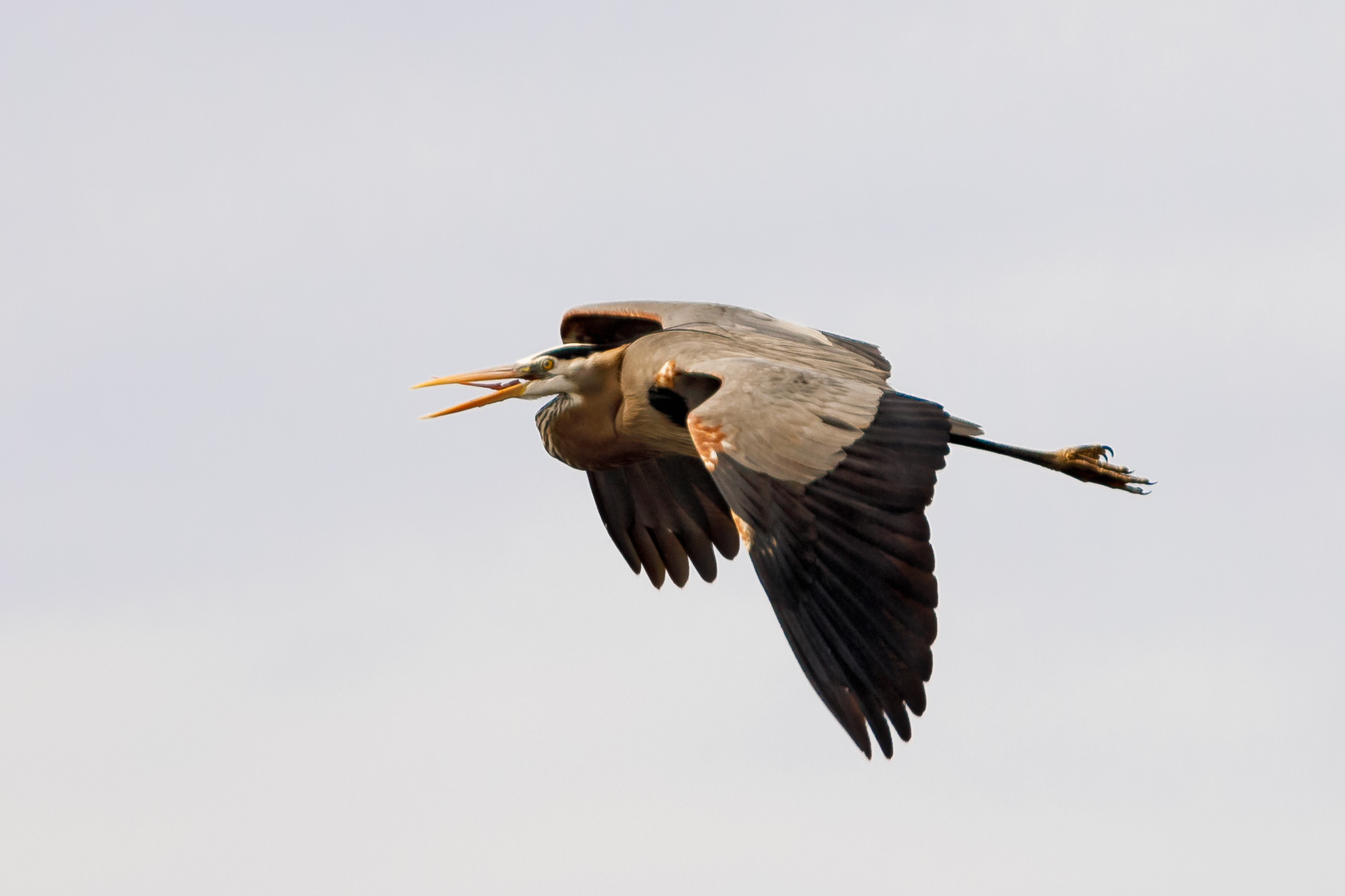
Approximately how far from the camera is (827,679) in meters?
7.75

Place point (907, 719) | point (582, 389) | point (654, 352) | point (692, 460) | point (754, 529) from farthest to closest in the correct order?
point (692, 460) < point (582, 389) < point (654, 352) < point (754, 529) < point (907, 719)

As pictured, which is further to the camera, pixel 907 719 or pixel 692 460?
pixel 692 460

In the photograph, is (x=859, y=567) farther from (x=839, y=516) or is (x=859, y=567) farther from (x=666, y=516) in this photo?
(x=666, y=516)

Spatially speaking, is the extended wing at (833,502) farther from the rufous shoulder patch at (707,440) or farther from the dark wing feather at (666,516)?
the dark wing feather at (666,516)

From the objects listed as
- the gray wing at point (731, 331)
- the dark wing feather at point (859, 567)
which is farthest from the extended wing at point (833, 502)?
the gray wing at point (731, 331)

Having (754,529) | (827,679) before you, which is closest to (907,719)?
(827,679)

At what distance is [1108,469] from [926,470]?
334cm

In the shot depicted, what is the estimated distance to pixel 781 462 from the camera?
851 centimetres

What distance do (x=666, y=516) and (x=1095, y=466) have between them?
10.4ft

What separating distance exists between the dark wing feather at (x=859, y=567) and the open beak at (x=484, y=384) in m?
3.21

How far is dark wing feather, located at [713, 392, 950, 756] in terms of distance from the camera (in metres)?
7.70

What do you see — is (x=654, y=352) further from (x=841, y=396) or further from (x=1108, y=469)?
(x=1108, y=469)

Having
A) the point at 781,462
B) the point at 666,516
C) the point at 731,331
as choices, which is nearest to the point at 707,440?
the point at 781,462

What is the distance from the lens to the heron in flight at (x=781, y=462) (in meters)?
7.82
